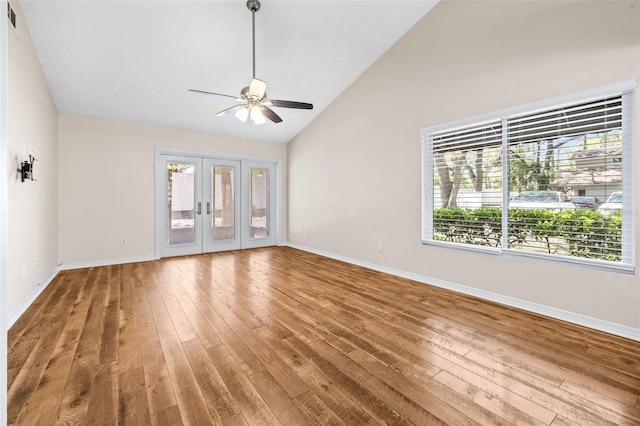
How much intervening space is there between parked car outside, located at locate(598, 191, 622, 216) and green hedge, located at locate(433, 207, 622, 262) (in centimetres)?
4

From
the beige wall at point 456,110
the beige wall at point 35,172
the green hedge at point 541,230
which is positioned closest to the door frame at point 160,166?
the beige wall at point 35,172

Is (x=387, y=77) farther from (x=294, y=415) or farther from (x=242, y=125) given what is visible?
(x=294, y=415)

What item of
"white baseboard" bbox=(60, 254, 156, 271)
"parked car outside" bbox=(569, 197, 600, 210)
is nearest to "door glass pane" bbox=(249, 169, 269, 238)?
"white baseboard" bbox=(60, 254, 156, 271)

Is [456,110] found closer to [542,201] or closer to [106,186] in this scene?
[542,201]

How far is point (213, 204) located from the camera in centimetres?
638

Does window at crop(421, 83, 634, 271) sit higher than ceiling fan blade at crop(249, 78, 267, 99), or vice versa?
ceiling fan blade at crop(249, 78, 267, 99)

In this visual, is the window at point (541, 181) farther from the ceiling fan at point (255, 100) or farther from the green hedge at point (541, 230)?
the ceiling fan at point (255, 100)

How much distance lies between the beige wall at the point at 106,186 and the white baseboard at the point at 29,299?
27.0 inches

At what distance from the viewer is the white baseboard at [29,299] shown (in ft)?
8.74

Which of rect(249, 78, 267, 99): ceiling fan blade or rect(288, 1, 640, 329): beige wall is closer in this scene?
rect(288, 1, 640, 329): beige wall

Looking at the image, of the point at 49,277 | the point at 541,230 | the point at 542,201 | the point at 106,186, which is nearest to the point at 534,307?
the point at 541,230

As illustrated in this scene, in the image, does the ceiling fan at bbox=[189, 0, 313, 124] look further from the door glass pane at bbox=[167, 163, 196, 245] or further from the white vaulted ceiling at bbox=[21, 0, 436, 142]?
the door glass pane at bbox=[167, 163, 196, 245]

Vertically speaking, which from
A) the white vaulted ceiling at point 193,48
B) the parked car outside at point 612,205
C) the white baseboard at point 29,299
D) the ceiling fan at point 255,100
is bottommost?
the white baseboard at point 29,299

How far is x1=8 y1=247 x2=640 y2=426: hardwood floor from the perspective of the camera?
154cm
